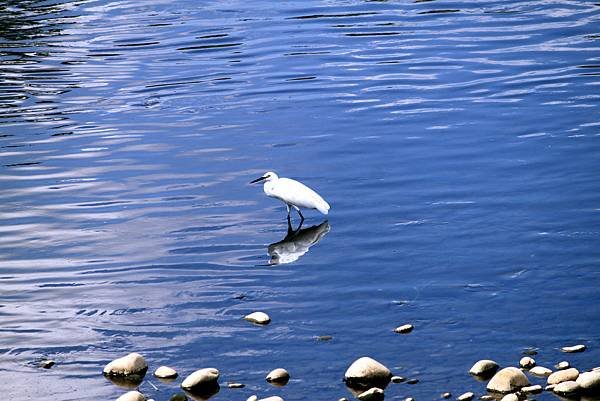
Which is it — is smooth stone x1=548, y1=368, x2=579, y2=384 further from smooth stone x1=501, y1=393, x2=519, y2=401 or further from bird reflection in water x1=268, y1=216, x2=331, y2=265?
bird reflection in water x1=268, y1=216, x2=331, y2=265

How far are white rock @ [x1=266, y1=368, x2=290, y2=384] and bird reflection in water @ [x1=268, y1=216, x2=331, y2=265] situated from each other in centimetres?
389

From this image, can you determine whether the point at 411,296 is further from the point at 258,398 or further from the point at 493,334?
the point at 258,398

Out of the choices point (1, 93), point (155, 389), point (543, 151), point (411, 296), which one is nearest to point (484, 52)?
point (543, 151)

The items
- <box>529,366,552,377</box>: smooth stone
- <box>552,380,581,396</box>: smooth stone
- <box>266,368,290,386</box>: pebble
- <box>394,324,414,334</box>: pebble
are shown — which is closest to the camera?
<box>552,380,581,396</box>: smooth stone

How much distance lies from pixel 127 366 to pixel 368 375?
8.16 feet

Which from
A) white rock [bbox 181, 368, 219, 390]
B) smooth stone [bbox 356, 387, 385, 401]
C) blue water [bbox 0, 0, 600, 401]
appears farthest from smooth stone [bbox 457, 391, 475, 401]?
white rock [bbox 181, 368, 219, 390]

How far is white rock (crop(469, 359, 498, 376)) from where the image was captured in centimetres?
1130

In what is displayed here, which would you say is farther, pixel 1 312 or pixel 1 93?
pixel 1 93

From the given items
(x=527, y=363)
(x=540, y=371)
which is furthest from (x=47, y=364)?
(x=540, y=371)

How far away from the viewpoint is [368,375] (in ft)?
36.7

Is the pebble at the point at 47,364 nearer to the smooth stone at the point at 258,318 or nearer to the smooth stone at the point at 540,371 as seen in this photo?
the smooth stone at the point at 258,318

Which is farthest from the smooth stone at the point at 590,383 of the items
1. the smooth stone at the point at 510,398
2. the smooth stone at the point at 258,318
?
the smooth stone at the point at 258,318

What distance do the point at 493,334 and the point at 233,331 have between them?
2876 mm

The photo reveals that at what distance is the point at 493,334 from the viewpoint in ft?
40.8
